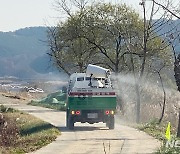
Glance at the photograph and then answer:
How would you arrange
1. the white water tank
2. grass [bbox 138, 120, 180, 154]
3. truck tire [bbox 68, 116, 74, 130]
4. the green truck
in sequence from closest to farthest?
grass [bbox 138, 120, 180, 154], the green truck, truck tire [bbox 68, 116, 74, 130], the white water tank

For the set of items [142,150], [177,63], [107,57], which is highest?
[107,57]

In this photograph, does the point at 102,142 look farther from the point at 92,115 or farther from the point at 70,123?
the point at 70,123

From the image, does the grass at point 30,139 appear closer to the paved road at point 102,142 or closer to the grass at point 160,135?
the paved road at point 102,142

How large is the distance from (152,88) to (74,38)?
818 centimetres

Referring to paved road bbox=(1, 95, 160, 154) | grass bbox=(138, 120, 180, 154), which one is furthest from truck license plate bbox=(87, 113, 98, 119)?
grass bbox=(138, 120, 180, 154)

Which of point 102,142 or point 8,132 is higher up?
point 8,132

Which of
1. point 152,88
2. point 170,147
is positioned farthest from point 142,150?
point 152,88

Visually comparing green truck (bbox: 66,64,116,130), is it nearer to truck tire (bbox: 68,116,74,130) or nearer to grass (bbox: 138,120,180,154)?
truck tire (bbox: 68,116,74,130)

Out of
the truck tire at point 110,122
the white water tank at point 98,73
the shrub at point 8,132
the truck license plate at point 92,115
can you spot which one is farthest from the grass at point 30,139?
the white water tank at point 98,73

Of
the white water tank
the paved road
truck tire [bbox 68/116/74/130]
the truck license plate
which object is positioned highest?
the white water tank

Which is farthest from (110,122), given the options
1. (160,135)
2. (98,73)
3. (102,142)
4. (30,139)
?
(30,139)

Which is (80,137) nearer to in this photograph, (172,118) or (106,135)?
(106,135)

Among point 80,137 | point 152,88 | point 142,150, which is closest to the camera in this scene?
point 142,150

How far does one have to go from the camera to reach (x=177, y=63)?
19281mm
